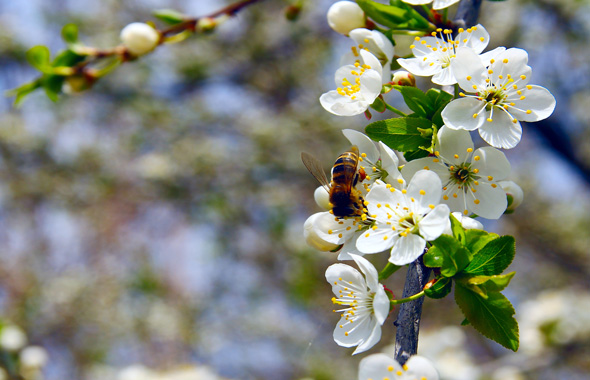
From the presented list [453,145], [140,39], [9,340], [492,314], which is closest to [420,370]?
[492,314]

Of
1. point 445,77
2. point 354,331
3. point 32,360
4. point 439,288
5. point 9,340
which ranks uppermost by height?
point 445,77

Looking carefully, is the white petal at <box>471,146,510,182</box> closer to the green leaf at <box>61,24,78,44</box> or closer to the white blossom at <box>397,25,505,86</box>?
the white blossom at <box>397,25,505,86</box>

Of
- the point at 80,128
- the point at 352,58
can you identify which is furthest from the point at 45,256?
the point at 352,58

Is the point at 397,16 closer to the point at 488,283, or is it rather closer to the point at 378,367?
the point at 488,283

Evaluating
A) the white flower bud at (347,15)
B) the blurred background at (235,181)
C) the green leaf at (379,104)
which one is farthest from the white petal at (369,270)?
the blurred background at (235,181)

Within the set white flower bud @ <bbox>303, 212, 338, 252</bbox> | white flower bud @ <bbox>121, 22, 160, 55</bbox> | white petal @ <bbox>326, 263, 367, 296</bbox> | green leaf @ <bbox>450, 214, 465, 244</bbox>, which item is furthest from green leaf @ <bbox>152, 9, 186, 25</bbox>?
green leaf @ <bbox>450, 214, 465, 244</bbox>

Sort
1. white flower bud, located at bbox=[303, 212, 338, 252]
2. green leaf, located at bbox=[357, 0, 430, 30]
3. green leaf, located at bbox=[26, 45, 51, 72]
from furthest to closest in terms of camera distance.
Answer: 1. green leaf, located at bbox=[26, 45, 51, 72]
2. green leaf, located at bbox=[357, 0, 430, 30]
3. white flower bud, located at bbox=[303, 212, 338, 252]
